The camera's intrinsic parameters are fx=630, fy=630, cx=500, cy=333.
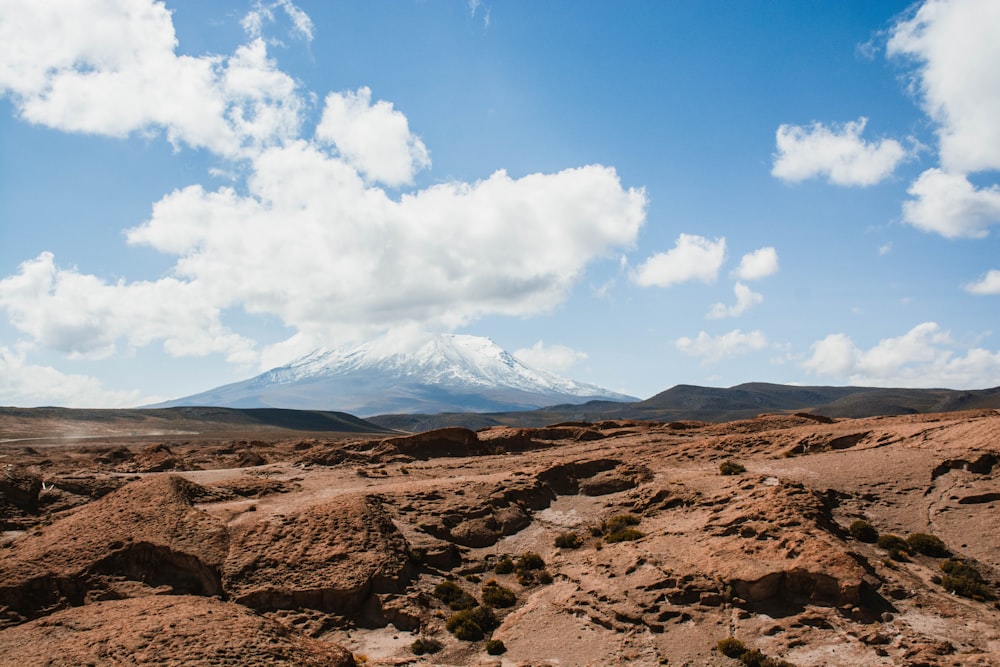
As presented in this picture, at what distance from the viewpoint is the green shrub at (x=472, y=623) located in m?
18.1

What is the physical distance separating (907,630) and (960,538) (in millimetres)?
6301

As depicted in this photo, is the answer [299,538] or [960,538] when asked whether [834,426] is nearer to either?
[960,538]

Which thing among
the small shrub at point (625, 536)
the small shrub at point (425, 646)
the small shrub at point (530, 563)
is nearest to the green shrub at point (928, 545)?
the small shrub at point (625, 536)

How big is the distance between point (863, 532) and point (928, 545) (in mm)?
1726

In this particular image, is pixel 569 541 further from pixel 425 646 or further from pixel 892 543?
pixel 892 543

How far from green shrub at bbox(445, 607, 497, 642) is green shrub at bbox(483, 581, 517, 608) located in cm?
60

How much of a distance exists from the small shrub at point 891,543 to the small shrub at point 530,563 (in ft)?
35.5

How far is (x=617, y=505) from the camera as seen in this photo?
25891 mm

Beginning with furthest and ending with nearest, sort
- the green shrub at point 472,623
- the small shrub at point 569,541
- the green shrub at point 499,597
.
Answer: the small shrub at point 569,541 → the green shrub at point 499,597 → the green shrub at point 472,623

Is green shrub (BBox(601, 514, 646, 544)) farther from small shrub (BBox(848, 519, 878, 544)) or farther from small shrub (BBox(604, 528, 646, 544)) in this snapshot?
small shrub (BBox(848, 519, 878, 544))

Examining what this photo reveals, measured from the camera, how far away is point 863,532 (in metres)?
20.2

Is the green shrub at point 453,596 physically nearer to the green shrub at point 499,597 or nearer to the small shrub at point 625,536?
the green shrub at point 499,597

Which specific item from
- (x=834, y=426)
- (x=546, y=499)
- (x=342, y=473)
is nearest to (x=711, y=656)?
(x=546, y=499)

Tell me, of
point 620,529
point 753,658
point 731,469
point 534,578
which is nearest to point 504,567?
point 534,578
